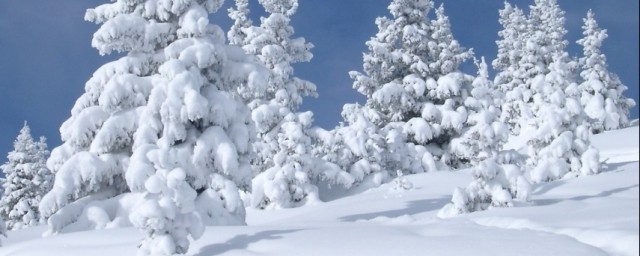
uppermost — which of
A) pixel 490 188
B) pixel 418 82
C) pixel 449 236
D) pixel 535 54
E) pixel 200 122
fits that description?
pixel 535 54

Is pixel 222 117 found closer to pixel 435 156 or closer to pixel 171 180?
pixel 171 180

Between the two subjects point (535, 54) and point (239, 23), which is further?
point (535, 54)

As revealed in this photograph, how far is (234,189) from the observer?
1528 centimetres

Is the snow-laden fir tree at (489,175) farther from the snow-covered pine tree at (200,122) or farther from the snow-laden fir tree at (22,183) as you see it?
the snow-laden fir tree at (22,183)

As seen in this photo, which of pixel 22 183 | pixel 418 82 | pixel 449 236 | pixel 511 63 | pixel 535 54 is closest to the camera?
pixel 449 236

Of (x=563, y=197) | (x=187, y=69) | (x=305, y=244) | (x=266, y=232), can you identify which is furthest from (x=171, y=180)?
(x=563, y=197)

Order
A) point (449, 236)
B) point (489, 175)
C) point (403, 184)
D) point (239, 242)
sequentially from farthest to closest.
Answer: point (403, 184)
point (489, 175)
point (239, 242)
point (449, 236)

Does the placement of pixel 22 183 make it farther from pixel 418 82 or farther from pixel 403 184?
pixel 403 184

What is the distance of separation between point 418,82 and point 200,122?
1570cm

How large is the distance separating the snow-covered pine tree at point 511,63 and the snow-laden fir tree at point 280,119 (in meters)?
25.2

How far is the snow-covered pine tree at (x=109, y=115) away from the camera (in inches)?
598

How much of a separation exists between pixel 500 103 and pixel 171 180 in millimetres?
43199

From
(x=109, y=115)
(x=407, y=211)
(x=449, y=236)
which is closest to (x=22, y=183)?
(x=109, y=115)

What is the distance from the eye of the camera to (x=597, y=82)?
41.6m
